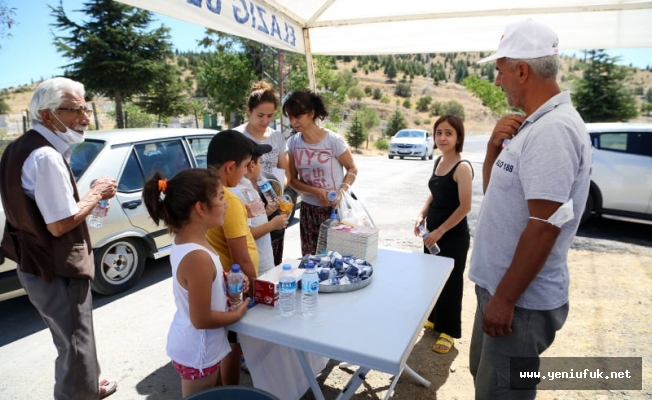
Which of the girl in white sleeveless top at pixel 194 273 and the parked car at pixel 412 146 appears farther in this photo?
the parked car at pixel 412 146

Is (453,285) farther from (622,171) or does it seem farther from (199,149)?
(622,171)

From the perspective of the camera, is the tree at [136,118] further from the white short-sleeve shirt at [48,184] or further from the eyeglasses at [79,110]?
the white short-sleeve shirt at [48,184]

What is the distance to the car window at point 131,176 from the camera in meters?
3.95

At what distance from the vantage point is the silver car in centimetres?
375

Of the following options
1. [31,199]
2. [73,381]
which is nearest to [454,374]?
[73,381]

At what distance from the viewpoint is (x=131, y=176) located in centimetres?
404

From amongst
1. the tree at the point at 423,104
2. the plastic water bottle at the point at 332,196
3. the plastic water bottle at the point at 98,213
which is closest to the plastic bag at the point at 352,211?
the plastic water bottle at the point at 332,196

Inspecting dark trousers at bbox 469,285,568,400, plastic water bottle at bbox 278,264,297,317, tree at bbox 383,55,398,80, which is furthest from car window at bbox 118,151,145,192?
tree at bbox 383,55,398,80

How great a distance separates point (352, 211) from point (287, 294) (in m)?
1.24

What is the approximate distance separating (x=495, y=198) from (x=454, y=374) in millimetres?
1758

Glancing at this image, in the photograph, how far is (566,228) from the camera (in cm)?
147

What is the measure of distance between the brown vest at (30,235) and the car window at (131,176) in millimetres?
1996

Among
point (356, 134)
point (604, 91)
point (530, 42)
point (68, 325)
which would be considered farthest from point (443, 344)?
point (356, 134)

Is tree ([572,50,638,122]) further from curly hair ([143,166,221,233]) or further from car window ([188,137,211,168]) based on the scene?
curly hair ([143,166,221,233])
